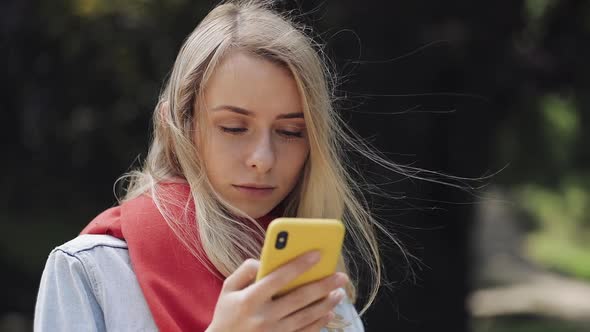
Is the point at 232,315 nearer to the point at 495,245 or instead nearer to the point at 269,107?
the point at 269,107

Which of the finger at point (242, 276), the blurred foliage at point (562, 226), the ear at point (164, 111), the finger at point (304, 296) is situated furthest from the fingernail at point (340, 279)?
the blurred foliage at point (562, 226)

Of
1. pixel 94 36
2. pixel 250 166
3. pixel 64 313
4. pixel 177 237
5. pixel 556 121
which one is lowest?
pixel 64 313

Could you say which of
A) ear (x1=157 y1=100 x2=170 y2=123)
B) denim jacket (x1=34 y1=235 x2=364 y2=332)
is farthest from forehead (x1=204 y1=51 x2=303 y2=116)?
denim jacket (x1=34 y1=235 x2=364 y2=332)

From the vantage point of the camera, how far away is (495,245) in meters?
16.5

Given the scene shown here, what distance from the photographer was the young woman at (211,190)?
4.83 feet

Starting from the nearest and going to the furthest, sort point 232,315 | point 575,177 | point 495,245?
point 232,315
point 575,177
point 495,245

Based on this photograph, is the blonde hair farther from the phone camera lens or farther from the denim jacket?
the phone camera lens

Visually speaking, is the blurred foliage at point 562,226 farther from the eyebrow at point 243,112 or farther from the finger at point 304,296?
the finger at point 304,296

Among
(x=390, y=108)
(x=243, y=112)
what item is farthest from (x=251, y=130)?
(x=390, y=108)

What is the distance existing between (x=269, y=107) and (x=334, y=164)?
0.75 feet

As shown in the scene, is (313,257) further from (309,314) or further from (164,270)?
(164,270)

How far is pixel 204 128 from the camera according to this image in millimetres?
1608

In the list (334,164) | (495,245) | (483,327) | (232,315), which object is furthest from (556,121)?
(495,245)

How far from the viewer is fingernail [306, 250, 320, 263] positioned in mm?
1280
